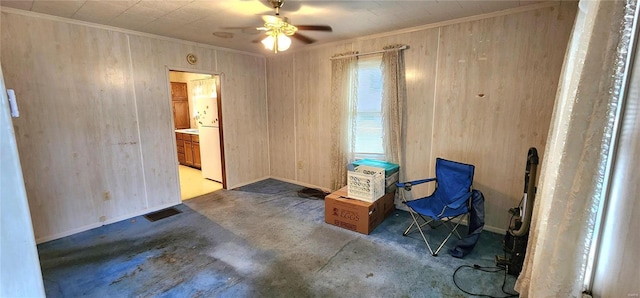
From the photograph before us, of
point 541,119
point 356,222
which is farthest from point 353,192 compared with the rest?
point 541,119

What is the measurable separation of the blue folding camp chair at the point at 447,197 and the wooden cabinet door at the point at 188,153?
502 centimetres

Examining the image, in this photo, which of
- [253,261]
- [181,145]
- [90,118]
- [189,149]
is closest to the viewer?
[253,261]

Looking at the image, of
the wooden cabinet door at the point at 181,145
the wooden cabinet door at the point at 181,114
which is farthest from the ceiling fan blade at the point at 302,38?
the wooden cabinet door at the point at 181,114

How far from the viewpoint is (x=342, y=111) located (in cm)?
390

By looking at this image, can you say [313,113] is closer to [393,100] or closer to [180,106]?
[393,100]

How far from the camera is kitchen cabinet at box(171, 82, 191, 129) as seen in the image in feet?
21.3

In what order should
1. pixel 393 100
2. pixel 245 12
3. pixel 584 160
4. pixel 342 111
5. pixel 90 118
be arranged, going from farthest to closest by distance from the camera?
pixel 342 111
pixel 393 100
pixel 90 118
pixel 245 12
pixel 584 160

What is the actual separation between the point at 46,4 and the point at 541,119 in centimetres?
480

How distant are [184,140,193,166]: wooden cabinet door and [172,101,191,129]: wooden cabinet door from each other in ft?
2.56

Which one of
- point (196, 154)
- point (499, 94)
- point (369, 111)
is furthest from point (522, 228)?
point (196, 154)

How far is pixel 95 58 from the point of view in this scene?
2.97 meters

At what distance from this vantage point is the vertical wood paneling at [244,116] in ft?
14.3

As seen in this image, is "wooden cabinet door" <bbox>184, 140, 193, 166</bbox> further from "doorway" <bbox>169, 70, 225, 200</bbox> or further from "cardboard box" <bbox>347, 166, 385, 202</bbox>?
"cardboard box" <bbox>347, 166, 385, 202</bbox>

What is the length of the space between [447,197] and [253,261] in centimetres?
210
